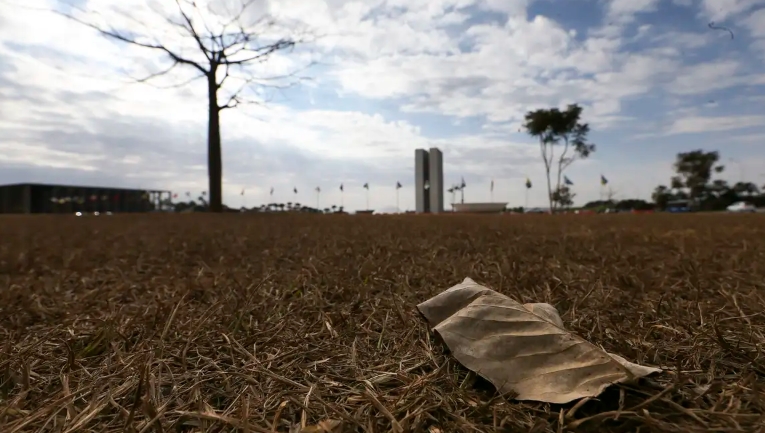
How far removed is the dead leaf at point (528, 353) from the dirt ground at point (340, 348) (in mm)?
25

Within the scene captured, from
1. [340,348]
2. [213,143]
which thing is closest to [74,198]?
[213,143]

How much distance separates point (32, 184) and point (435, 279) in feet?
141

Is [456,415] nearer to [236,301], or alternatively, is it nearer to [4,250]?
[236,301]

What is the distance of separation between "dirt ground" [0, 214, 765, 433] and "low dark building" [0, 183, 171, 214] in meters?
31.9

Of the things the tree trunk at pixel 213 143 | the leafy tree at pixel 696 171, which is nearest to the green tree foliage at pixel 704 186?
the leafy tree at pixel 696 171

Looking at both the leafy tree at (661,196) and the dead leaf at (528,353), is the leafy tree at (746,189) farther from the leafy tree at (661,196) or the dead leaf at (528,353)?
the dead leaf at (528,353)

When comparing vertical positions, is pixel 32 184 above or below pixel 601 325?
above

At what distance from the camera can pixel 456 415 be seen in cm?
57

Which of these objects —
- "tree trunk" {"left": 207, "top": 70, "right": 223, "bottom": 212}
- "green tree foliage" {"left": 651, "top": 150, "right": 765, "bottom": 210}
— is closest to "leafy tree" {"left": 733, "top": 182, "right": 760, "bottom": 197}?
"green tree foliage" {"left": 651, "top": 150, "right": 765, "bottom": 210}

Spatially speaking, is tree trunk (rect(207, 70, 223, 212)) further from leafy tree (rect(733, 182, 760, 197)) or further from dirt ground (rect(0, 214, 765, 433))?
leafy tree (rect(733, 182, 760, 197))

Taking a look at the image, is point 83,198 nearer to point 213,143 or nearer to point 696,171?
point 213,143

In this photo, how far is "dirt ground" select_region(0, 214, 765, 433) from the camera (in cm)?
56

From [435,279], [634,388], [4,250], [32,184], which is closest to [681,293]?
[435,279]

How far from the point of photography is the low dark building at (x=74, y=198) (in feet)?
103
